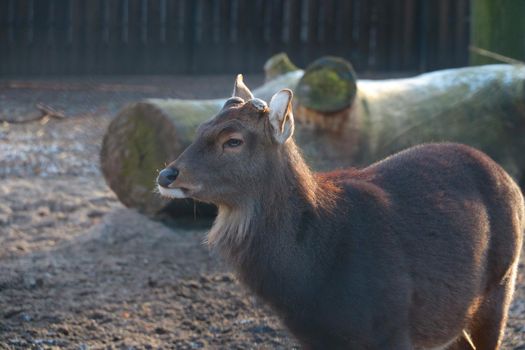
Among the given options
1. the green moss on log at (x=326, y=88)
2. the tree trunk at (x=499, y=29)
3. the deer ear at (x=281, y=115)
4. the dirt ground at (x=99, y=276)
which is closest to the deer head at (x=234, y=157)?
the deer ear at (x=281, y=115)

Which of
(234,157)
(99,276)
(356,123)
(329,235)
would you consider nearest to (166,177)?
(234,157)

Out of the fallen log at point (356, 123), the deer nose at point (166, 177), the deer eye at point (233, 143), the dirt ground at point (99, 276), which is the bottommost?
the dirt ground at point (99, 276)

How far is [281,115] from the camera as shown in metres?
4.77

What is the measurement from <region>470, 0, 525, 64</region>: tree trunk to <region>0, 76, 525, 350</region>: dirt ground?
3049mm

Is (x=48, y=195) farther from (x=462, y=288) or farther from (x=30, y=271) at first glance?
(x=462, y=288)

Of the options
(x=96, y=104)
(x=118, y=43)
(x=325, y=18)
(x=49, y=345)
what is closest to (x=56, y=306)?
(x=49, y=345)

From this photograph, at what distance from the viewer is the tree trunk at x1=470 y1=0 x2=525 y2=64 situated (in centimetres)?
975

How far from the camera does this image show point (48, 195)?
9.29 meters

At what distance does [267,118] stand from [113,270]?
2968 mm

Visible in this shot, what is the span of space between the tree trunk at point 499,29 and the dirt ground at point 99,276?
305 cm

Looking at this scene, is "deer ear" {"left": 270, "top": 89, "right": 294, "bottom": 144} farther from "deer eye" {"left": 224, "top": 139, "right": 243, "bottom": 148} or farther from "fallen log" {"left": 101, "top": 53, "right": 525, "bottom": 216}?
"fallen log" {"left": 101, "top": 53, "right": 525, "bottom": 216}

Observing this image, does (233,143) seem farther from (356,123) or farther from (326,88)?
(356,123)

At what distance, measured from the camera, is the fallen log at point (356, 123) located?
7.99 metres

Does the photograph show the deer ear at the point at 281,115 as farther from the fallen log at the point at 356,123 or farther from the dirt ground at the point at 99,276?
the fallen log at the point at 356,123
